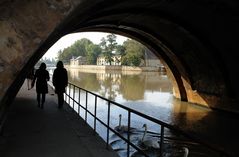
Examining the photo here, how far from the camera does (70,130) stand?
352 inches

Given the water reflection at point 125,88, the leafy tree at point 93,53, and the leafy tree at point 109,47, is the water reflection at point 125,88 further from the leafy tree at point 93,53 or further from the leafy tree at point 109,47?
the leafy tree at point 93,53

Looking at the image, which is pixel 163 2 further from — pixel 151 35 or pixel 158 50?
pixel 158 50

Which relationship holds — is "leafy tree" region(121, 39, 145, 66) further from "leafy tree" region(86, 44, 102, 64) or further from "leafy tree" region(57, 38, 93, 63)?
"leafy tree" region(57, 38, 93, 63)

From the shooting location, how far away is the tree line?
92.9 m

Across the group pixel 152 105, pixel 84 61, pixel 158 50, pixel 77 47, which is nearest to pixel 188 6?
pixel 152 105

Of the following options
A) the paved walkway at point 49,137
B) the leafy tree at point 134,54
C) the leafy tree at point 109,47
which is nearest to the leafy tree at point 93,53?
the leafy tree at point 109,47

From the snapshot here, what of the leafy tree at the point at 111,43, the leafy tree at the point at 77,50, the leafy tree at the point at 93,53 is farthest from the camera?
the leafy tree at the point at 77,50

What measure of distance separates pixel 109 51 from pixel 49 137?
10416 centimetres

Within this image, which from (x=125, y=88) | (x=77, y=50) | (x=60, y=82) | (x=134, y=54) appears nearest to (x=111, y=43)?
(x=134, y=54)

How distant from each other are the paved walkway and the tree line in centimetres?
8120

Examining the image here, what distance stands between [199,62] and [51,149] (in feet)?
54.1

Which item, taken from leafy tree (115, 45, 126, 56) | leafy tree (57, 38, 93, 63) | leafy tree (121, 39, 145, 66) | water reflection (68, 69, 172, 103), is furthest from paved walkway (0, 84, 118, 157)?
leafy tree (57, 38, 93, 63)

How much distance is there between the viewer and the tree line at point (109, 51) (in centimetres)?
9294

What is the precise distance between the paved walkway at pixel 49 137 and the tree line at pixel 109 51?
81.2 metres
